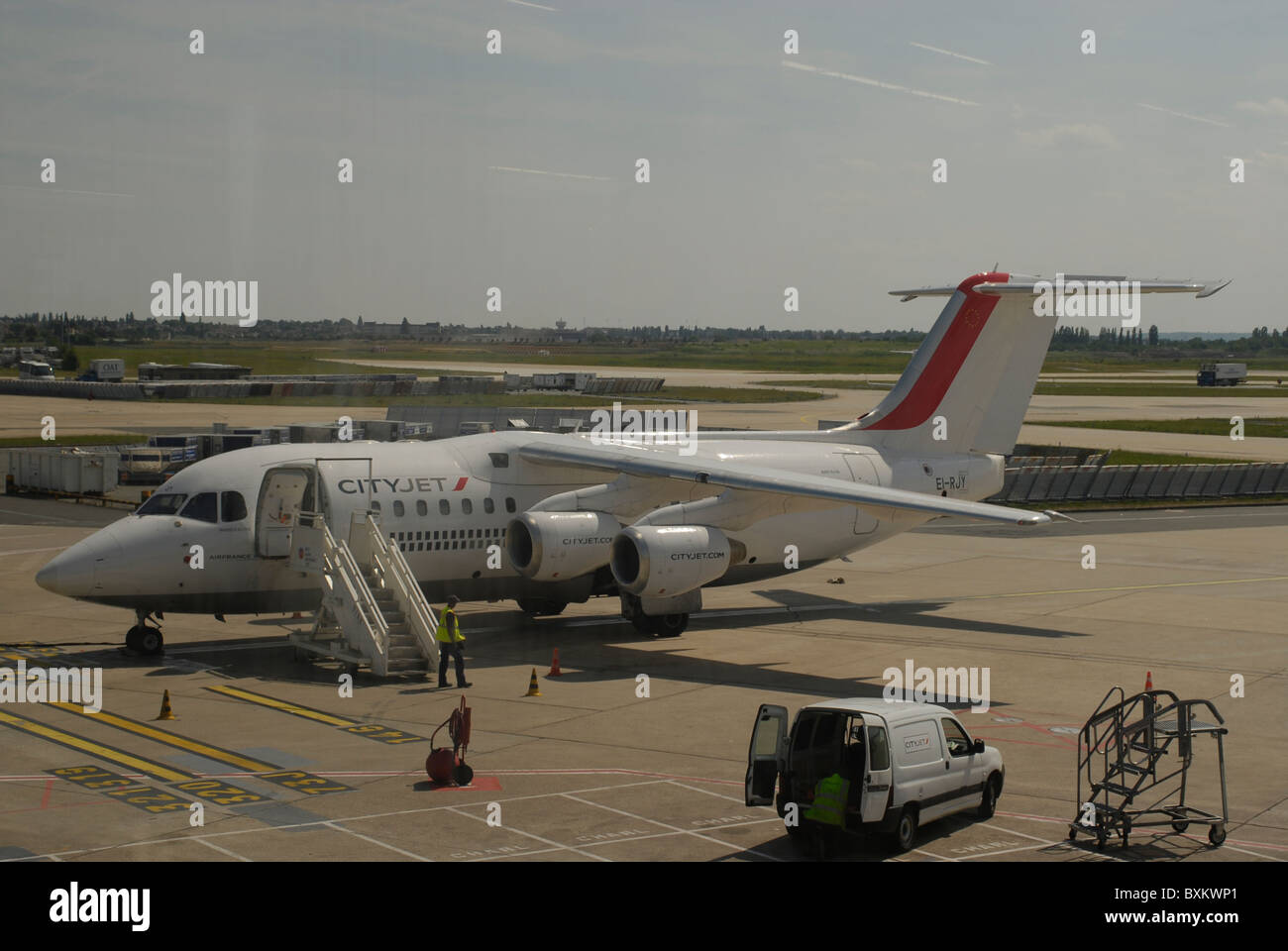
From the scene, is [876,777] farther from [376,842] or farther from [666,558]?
[666,558]

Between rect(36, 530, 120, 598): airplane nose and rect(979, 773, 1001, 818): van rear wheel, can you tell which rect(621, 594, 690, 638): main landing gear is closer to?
rect(36, 530, 120, 598): airplane nose

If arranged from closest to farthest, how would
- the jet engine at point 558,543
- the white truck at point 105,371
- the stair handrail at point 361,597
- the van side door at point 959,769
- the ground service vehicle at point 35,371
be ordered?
the van side door at point 959,769
the stair handrail at point 361,597
the jet engine at point 558,543
the ground service vehicle at point 35,371
the white truck at point 105,371

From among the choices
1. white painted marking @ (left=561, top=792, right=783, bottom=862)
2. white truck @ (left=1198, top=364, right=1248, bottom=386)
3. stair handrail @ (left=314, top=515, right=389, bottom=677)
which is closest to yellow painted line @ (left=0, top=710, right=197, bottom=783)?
white painted marking @ (left=561, top=792, right=783, bottom=862)

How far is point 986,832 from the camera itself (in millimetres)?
15883

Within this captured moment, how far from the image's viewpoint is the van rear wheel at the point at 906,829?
14914 mm

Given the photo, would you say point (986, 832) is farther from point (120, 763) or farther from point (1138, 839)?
point (120, 763)

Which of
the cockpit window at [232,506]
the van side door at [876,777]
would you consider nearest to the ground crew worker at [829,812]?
the van side door at [876,777]

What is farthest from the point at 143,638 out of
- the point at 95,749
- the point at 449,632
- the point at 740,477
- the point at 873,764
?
the point at 873,764

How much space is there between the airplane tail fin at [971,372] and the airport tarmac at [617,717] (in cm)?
407

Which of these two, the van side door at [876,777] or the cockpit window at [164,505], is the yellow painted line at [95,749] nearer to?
the cockpit window at [164,505]

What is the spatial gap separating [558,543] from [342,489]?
440 centimetres
